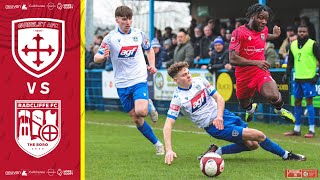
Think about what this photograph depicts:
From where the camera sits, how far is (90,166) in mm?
9773

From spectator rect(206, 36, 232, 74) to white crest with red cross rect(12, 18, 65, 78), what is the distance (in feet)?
37.9

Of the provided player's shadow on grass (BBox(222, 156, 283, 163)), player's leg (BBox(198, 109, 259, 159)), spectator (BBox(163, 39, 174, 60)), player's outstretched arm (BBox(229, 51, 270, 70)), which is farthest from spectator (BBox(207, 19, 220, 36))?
player's leg (BBox(198, 109, 259, 159))

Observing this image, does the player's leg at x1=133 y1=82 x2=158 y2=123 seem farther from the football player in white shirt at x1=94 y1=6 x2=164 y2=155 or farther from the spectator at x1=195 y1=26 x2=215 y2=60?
the spectator at x1=195 y1=26 x2=215 y2=60

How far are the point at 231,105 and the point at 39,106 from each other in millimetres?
11999

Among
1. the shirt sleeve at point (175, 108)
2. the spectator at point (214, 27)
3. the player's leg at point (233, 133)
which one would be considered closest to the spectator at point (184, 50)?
the spectator at point (214, 27)

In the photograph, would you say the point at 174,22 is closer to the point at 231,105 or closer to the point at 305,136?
the point at 231,105

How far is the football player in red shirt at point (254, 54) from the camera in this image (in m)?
11.1

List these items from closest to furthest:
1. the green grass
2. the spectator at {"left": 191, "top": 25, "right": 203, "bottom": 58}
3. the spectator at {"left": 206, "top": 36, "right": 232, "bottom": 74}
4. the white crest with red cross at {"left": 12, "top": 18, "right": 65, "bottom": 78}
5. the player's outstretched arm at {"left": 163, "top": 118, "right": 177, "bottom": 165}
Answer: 1. the white crest with red cross at {"left": 12, "top": 18, "right": 65, "bottom": 78}
2. the player's outstretched arm at {"left": 163, "top": 118, "right": 177, "bottom": 165}
3. the green grass
4. the spectator at {"left": 206, "top": 36, "right": 232, "bottom": 74}
5. the spectator at {"left": 191, "top": 25, "right": 203, "bottom": 58}

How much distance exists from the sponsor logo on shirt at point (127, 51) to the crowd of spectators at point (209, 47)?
19.8 feet

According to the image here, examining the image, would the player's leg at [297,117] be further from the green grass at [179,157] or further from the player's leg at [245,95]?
the player's leg at [245,95]

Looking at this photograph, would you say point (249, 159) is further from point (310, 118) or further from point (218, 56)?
point (218, 56)

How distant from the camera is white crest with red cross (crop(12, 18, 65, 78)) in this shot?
20.4 feet

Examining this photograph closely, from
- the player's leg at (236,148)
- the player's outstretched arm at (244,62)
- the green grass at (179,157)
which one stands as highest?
the player's outstretched arm at (244,62)

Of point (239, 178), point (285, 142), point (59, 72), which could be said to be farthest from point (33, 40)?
point (285, 142)
